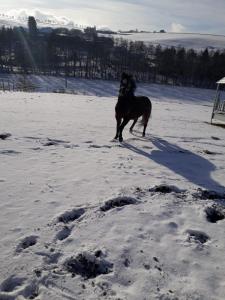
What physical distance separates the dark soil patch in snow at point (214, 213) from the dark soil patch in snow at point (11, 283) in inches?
121

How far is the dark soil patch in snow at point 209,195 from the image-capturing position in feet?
19.1

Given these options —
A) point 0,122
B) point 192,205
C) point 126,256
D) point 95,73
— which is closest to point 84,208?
point 126,256

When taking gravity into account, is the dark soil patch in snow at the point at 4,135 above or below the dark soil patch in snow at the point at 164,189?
below

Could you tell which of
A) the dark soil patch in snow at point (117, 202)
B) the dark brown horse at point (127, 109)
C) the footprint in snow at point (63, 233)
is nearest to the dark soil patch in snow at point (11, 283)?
the footprint in snow at point (63, 233)

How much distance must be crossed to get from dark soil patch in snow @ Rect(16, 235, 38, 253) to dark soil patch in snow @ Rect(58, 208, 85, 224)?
0.58m

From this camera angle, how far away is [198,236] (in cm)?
445

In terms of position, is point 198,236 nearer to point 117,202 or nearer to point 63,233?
point 117,202

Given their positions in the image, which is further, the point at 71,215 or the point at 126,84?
the point at 126,84

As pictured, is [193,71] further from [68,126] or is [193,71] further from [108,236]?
[108,236]

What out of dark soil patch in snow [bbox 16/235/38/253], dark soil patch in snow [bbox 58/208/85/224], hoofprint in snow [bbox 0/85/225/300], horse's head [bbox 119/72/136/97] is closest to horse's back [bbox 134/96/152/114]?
horse's head [bbox 119/72/136/97]

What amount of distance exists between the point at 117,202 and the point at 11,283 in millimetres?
2364

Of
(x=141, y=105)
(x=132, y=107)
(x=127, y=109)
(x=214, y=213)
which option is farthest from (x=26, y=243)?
(x=141, y=105)

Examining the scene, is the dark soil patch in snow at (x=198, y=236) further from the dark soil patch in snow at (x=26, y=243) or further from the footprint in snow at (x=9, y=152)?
the footprint in snow at (x=9, y=152)

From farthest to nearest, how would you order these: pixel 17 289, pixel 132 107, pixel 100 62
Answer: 1. pixel 100 62
2. pixel 132 107
3. pixel 17 289
